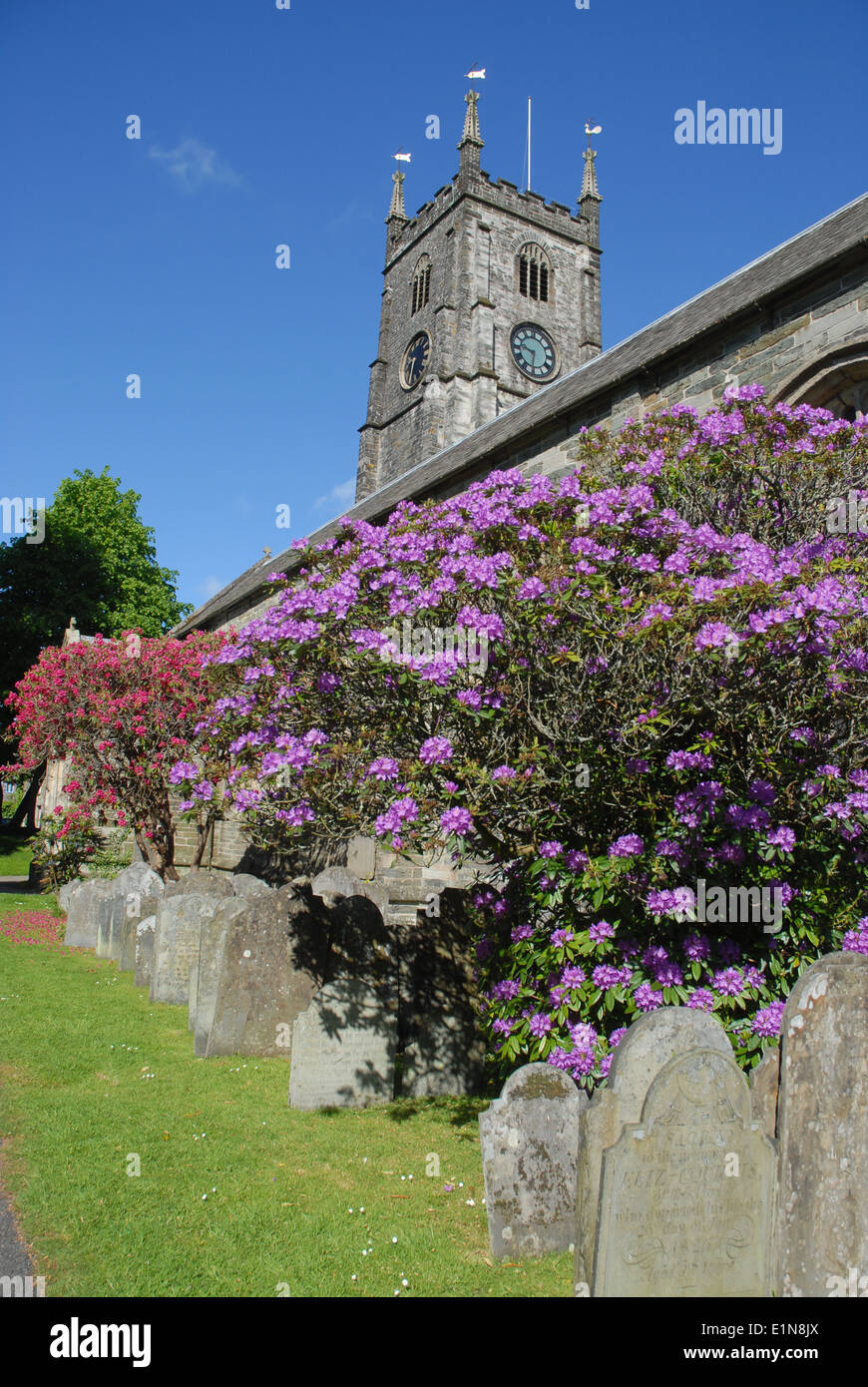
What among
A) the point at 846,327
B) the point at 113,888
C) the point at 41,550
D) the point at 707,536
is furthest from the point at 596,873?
the point at 41,550

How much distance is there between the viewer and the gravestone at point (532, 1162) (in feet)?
13.3

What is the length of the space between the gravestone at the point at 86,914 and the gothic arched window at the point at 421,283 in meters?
32.7

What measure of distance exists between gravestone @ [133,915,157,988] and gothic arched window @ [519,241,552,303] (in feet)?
113

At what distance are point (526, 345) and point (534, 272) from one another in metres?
4.04

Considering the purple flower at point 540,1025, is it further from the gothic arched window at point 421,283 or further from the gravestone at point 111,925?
the gothic arched window at point 421,283

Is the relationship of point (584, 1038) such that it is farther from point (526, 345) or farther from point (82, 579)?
point (526, 345)

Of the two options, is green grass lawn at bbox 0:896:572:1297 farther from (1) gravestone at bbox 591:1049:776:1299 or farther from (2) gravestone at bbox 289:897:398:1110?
(1) gravestone at bbox 591:1049:776:1299

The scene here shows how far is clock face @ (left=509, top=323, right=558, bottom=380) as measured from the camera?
118 ft

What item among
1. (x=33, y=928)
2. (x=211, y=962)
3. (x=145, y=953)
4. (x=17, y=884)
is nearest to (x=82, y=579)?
(x=17, y=884)

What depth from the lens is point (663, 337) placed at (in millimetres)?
12492

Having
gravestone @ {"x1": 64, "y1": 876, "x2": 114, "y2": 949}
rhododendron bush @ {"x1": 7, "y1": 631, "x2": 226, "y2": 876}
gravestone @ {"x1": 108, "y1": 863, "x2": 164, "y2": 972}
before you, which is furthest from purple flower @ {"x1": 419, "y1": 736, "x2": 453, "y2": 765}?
rhododendron bush @ {"x1": 7, "y1": 631, "x2": 226, "y2": 876}

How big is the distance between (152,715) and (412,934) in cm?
894
